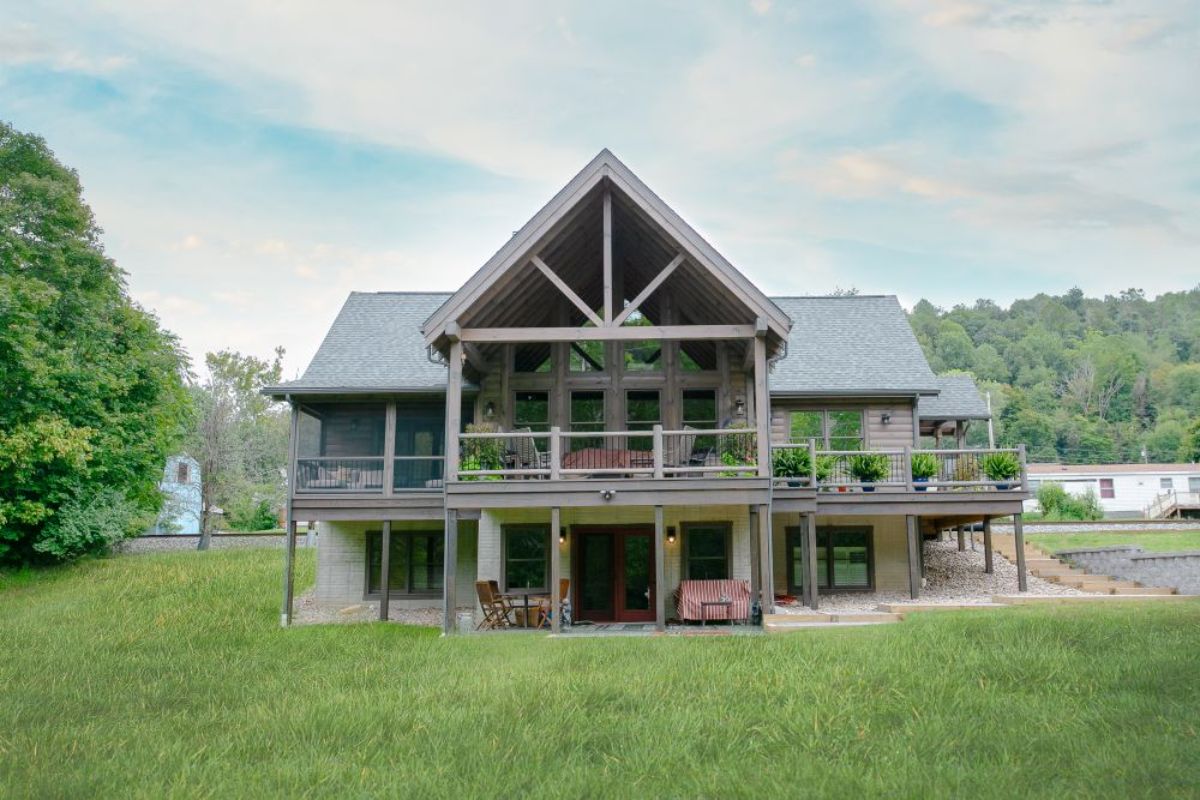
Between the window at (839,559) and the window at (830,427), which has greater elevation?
the window at (830,427)

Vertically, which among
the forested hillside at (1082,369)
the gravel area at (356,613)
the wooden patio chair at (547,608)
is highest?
the forested hillside at (1082,369)

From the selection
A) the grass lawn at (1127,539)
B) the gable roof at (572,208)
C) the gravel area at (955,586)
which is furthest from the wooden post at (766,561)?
the grass lawn at (1127,539)

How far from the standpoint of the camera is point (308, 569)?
79.5 ft

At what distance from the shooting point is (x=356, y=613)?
18.2 meters

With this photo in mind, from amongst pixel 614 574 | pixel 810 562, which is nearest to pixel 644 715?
pixel 810 562

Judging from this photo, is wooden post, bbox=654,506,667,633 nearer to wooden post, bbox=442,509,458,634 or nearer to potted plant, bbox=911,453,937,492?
wooden post, bbox=442,509,458,634

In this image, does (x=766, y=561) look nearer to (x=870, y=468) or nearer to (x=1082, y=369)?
(x=870, y=468)

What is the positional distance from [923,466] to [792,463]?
253 centimetres

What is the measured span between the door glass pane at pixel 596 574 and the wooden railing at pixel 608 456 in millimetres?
1589

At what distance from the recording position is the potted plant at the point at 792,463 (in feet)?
55.4

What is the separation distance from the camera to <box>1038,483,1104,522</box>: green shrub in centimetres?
3556

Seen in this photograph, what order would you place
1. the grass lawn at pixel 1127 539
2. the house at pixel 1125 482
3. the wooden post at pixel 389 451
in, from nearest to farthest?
the wooden post at pixel 389 451 → the grass lawn at pixel 1127 539 → the house at pixel 1125 482

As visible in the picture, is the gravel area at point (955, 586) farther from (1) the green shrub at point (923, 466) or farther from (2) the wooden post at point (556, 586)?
(2) the wooden post at point (556, 586)

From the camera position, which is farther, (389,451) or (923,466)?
(389,451)
